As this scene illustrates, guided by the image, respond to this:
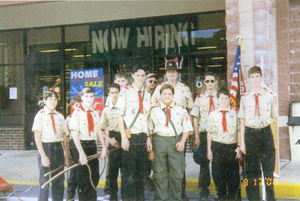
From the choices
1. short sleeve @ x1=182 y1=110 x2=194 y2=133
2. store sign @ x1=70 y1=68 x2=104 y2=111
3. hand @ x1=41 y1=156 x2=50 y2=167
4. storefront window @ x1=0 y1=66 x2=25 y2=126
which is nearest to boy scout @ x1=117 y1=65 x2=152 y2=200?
short sleeve @ x1=182 y1=110 x2=194 y2=133

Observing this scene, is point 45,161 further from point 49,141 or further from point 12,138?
point 12,138

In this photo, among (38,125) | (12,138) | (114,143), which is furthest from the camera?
(12,138)

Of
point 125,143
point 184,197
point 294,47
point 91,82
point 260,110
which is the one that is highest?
point 294,47

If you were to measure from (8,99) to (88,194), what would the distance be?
612 centimetres

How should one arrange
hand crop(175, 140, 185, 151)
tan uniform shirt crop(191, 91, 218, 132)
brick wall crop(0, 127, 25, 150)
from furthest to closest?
brick wall crop(0, 127, 25, 150), tan uniform shirt crop(191, 91, 218, 132), hand crop(175, 140, 185, 151)

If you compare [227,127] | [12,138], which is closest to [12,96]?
[12,138]

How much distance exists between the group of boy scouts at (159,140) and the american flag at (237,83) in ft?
1.44

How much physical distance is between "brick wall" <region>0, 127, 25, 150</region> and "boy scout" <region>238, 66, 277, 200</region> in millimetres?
6694

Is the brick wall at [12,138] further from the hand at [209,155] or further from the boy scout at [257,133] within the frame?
the boy scout at [257,133]

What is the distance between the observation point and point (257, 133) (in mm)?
4582

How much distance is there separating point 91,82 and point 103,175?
321cm

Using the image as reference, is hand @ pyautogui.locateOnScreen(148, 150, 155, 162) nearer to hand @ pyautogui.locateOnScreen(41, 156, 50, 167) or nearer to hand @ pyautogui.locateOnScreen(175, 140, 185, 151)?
hand @ pyautogui.locateOnScreen(175, 140, 185, 151)

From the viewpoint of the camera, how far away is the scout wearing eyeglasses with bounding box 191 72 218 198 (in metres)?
5.21

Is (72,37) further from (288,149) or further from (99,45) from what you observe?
(288,149)
